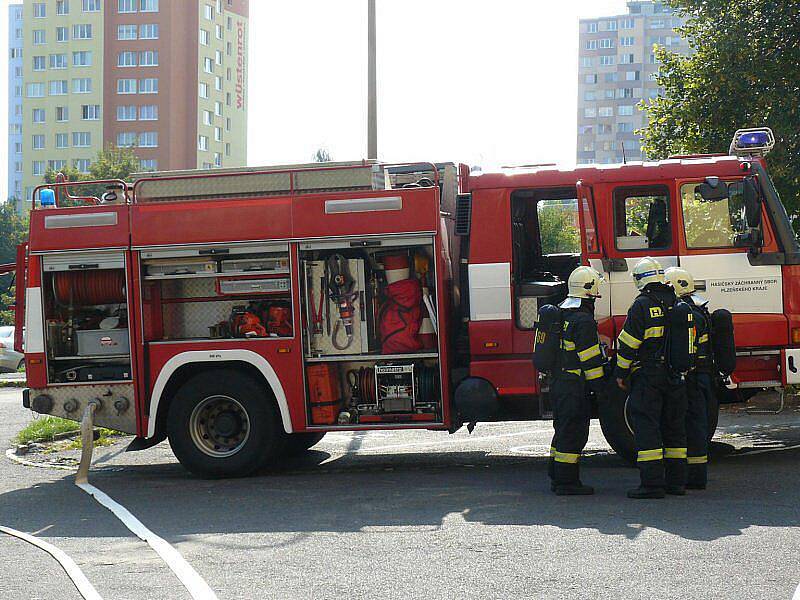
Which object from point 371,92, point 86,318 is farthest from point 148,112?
point 86,318

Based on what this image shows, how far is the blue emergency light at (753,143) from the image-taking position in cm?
946

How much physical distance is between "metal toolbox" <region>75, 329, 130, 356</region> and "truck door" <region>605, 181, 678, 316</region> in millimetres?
4550

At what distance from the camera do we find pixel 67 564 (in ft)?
21.0

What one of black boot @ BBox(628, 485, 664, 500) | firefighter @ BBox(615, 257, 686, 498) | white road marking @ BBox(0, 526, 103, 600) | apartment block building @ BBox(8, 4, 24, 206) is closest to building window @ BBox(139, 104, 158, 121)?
apartment block building @ BBox(8, 4, 24, 206)

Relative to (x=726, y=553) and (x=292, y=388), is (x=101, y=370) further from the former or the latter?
(x=726, y=553)

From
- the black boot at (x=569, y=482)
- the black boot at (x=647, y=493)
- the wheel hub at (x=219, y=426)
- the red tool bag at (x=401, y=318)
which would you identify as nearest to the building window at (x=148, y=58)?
the wheel hub at (x=219, y=426)

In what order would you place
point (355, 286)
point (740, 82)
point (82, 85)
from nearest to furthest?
point (355, 286), point (740, 82), point (82, 85)

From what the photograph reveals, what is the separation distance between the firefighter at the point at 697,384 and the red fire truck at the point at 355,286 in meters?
0.78

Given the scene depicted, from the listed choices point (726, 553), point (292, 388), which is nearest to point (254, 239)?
point (292, 388)

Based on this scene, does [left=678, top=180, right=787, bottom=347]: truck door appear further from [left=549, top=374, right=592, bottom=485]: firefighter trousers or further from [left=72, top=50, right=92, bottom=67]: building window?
[left=72, top=50, right=92, bottom=67]: building window

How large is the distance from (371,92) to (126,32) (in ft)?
254

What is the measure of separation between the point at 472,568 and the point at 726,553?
1.49 m

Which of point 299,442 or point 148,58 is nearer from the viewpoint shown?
point 299,442

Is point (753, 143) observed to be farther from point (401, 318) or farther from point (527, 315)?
point (401, 318)
